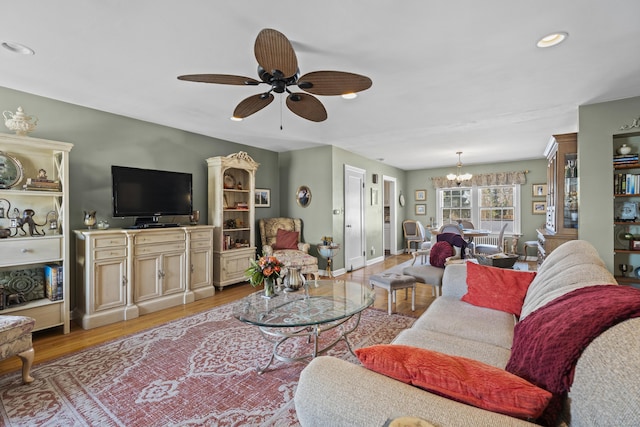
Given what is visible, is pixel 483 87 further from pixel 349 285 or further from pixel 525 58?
pixel 349 285

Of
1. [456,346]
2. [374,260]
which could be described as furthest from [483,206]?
[456,346]

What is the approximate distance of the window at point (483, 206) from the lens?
749 centimetres

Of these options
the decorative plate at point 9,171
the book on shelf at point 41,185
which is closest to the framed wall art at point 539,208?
the book on shelf at point 41,185

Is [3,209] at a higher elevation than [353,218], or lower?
higher

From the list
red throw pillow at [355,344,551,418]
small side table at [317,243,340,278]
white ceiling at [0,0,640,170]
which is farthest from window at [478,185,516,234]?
red throw pillow at [355,344,551,418]

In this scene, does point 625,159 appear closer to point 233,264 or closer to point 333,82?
point 333,82

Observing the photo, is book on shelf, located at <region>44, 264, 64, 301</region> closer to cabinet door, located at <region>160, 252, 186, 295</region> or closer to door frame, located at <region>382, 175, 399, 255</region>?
cabinet door, located at <region>160, 252, 186, 295</region>

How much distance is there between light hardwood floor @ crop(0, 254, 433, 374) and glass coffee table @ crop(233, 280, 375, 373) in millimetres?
1179

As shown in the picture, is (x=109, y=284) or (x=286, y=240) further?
(x=286, y=240)

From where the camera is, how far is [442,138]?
203 inches

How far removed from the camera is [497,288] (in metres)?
2.37

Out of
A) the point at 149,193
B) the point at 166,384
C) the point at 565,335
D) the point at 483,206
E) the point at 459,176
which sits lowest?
the point at 166,384

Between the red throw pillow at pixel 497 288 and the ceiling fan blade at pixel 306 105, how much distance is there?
1.91m

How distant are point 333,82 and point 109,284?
10.7 ft
